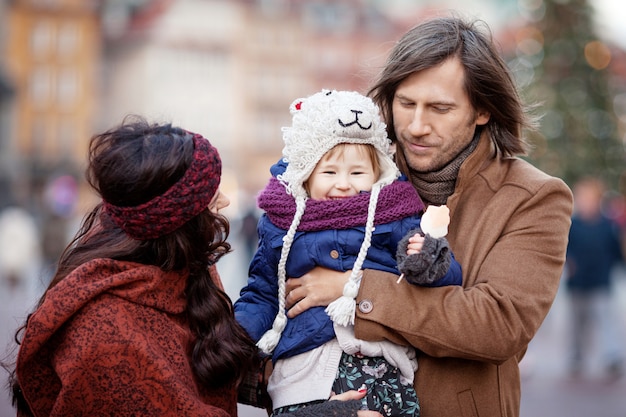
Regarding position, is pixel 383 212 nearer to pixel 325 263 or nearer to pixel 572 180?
pixel 325 263

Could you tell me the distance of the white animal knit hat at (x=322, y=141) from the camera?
308cm

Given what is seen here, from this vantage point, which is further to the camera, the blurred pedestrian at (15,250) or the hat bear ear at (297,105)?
the blurred pedestrian at (15,250)

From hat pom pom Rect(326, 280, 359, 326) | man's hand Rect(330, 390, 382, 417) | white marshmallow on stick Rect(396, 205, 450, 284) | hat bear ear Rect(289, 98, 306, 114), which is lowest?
man's hand Rect(330, 390, 382, 417)

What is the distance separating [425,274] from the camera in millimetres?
2781

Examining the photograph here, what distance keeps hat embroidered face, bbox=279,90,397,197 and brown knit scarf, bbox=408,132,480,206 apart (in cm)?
18

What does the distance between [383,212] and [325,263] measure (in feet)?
0.90

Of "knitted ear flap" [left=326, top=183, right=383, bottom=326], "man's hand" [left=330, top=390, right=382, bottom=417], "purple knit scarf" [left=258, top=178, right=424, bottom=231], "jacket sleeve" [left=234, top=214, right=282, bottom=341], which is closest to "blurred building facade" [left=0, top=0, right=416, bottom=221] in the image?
"jacket sleeve" [left=234, top=214, right=282, bottom=341]

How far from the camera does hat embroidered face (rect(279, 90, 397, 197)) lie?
3.10 metres

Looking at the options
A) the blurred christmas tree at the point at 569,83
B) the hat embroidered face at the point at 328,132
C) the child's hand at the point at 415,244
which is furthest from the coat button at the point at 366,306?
the blurred christmas tree at the point at 569,83

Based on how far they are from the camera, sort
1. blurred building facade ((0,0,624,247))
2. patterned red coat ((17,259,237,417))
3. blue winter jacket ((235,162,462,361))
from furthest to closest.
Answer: blurred building facade ((0,0,624,247)) < blue winter jacket ((235,162,462,361)) < patterned red coat ((17,259,237,417))

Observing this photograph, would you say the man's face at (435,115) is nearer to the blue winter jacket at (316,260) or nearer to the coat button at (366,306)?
the blue winter jacket at (316,260)

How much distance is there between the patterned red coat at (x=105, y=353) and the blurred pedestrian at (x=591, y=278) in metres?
8.43

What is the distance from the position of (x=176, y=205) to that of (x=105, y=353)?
1.69ft

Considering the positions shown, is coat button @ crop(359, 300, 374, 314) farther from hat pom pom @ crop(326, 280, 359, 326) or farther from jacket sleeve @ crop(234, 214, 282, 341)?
jacket sleeve @ crop(234, 214, 282, 341)
